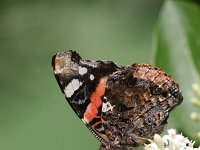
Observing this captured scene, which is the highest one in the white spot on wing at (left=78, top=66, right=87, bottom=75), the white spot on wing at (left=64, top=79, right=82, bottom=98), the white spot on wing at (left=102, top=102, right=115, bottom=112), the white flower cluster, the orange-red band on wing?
the white spot on wing at (left=78, top=66, right=87, bottom=75)

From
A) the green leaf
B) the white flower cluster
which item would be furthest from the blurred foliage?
the white flower cluster

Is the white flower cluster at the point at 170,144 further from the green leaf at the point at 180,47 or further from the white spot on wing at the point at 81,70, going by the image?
the green leaf at the point at 180,47

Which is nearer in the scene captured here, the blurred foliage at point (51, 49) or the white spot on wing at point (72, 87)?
the white spot on wing at point (72, 87)

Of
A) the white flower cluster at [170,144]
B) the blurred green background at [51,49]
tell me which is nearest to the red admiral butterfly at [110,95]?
the white flower cluster at [170,144]

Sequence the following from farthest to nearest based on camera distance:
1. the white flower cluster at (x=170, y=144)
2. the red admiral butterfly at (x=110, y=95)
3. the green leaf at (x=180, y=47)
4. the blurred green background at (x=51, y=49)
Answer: the blurred green background at (x=51, y=49)
the green leaf at (x=180, y=47)
the red admiral butterfly at (x=110, y=95)
the white flower cluster at (x=170, y=144)

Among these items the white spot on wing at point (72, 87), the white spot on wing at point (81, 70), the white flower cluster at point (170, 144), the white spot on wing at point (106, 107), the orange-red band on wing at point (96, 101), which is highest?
the white spot on wing at point (81, 70)

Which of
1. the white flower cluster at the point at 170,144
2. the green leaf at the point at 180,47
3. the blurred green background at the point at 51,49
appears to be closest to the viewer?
the white flower cluster at the point at 170,144

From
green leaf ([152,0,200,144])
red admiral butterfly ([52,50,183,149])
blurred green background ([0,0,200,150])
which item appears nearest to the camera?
red admiral butterfly ([52,50,183,149])

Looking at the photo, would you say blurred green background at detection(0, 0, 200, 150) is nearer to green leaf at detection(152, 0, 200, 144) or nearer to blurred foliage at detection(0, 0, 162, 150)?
blurred foliage at detection(0, 0, 162, 150)
